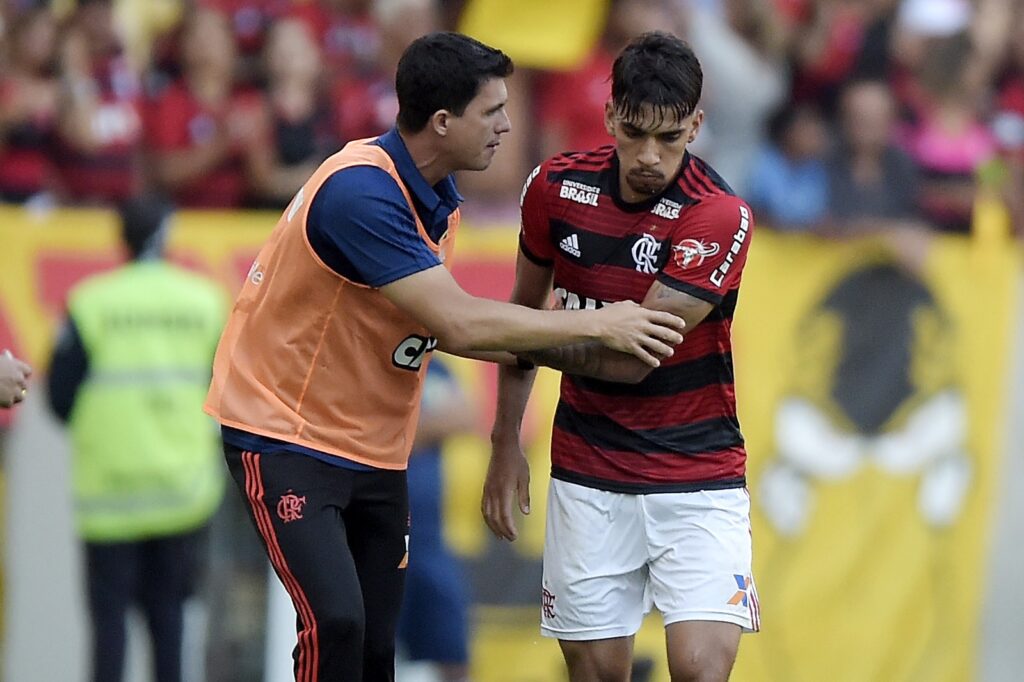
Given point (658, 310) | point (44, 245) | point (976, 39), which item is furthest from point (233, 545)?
point (976, 39)

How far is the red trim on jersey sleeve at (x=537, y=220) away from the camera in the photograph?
5371 millimetres

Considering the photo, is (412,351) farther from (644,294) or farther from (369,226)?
(644,294)

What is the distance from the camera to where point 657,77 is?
4.99 meters

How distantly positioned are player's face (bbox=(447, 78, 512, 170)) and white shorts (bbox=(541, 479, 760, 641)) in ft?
3.76

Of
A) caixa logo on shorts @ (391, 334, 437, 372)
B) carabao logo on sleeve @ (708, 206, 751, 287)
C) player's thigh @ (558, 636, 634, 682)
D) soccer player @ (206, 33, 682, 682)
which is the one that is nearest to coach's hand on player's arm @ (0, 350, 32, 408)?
soccer player @ (206, 33, 682, 682)

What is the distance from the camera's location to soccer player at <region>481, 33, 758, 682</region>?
16.8ft

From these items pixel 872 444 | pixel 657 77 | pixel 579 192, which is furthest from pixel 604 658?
pixel 872 444

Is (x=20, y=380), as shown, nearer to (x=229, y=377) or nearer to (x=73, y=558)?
(x=229, y=377)

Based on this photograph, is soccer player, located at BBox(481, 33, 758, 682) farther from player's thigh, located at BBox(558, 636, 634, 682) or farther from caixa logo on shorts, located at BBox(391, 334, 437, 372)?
caixa logo on shorts, located at BBox(391, 334, 437, 372)

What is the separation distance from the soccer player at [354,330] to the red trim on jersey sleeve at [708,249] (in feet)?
0.44

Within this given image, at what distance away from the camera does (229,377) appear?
17.2 feet

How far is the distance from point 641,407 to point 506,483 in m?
0.56

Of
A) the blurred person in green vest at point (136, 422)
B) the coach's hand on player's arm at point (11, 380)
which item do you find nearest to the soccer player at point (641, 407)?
the coach's hand on player's arm at point (11, 380)

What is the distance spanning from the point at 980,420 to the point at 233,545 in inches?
162
